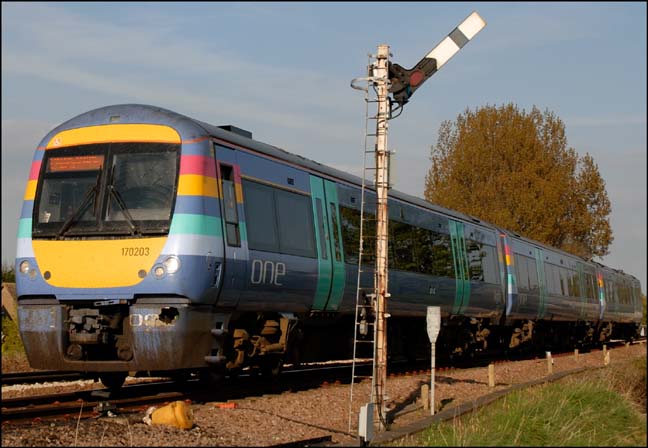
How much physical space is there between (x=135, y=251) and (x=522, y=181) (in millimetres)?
35606

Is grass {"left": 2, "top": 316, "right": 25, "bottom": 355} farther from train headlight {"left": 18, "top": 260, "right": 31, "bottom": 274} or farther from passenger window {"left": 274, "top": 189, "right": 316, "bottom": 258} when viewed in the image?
passenger window {"left": 274, "top": 189, "right": 316, "bottom": 258}

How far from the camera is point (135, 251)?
10539 millimetres

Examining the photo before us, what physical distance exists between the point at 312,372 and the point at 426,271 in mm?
2810

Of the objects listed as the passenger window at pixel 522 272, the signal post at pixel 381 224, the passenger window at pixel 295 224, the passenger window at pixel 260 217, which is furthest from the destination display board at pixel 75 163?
the passenger window at pixel 522 272

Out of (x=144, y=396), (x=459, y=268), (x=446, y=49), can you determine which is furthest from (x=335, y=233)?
(x=459, y=268)

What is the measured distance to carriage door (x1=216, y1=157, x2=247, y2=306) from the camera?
11023 mm

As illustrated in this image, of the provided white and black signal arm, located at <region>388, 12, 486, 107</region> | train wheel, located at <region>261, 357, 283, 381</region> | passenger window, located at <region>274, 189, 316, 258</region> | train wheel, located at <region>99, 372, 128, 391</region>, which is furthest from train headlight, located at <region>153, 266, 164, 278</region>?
white and black signal arm, located at <region>388, 12, 486, 107</region>

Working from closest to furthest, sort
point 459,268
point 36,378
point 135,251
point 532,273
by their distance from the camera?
point 135,251
point 36,378
point 459,268
point 532,273

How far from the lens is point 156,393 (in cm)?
1266

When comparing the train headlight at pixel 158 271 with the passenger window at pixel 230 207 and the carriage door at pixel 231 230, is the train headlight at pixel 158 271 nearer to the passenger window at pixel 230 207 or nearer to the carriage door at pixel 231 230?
the carriage door at pixel 231 230

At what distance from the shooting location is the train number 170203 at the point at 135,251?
1051cm

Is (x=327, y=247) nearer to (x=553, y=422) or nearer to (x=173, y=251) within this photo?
(x=173, y=251)

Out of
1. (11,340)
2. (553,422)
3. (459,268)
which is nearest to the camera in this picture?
(553,422)

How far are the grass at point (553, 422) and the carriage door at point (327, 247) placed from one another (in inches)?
120
